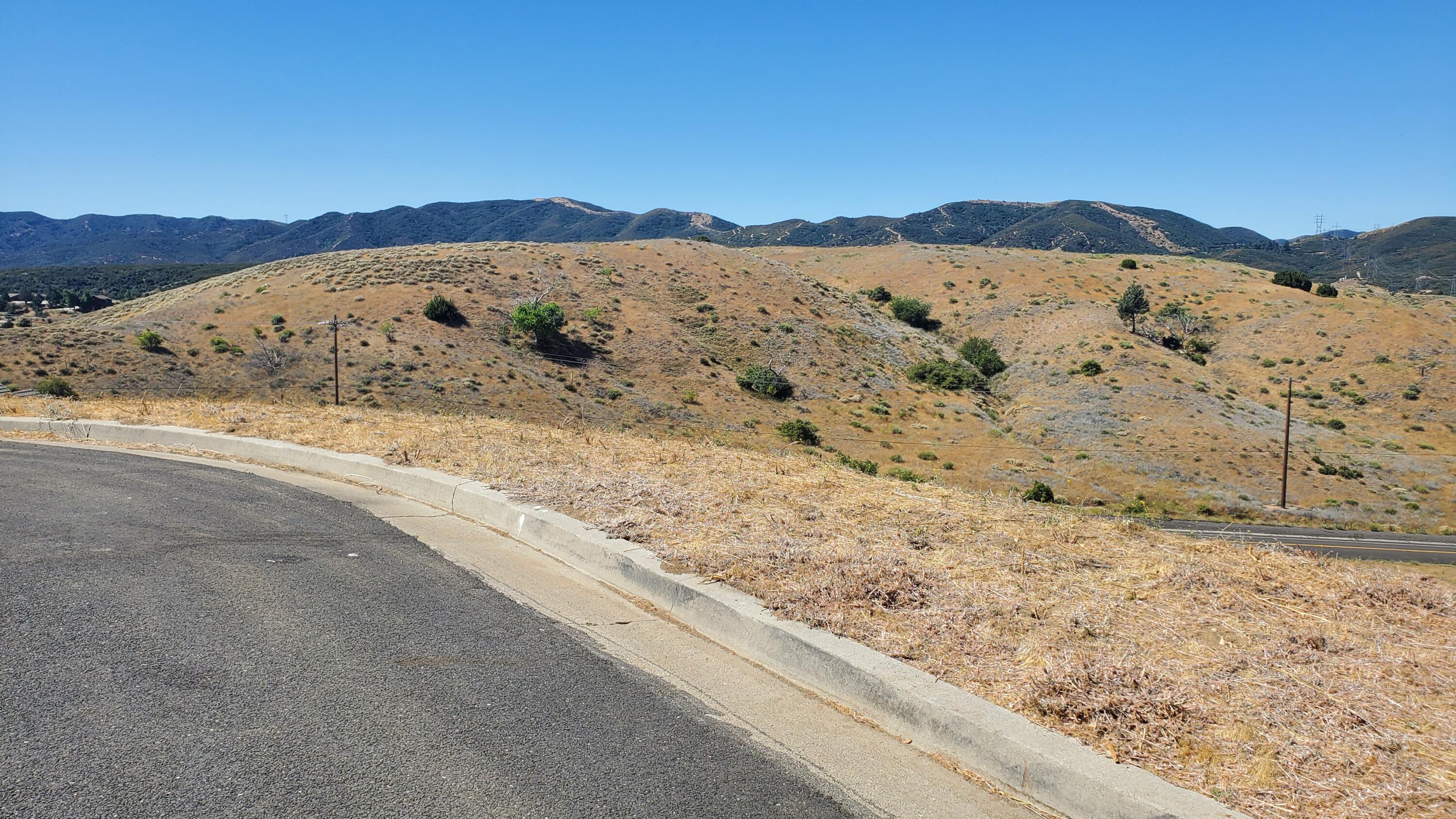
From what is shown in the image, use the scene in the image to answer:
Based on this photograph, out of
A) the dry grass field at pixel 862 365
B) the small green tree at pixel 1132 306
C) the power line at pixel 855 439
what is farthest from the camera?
Answer: the small green tree at pixel 1132 306

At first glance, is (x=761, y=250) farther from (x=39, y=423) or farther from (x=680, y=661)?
(x=680, y=661)

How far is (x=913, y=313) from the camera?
71.0 metres

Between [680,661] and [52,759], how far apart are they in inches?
117

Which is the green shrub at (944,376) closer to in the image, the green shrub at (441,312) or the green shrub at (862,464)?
the green shrub at (862,464)

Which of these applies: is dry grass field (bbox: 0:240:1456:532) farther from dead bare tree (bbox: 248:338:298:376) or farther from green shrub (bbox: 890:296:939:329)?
green shrub (bbox: 890:296:939:329)

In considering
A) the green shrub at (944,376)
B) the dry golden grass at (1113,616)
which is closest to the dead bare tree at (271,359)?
the dry golden grass at (1113,616)

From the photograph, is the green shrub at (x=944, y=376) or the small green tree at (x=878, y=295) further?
the small green tree at (x=878, y=295)

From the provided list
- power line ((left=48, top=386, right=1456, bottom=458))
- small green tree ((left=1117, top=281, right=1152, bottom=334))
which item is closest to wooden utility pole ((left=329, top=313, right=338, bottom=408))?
power line ((left=48, top=386, right=1456, bottom=458))

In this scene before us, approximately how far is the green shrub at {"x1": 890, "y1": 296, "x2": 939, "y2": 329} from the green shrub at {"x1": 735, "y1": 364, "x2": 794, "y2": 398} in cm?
2366

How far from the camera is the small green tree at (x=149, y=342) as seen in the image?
4081 cm

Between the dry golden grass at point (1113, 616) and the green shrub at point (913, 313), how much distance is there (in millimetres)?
63356

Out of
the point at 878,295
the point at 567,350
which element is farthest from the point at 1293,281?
the point at 567,350

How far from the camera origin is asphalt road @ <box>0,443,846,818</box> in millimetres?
3436

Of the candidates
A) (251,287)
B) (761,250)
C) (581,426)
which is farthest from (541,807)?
(761,250)
